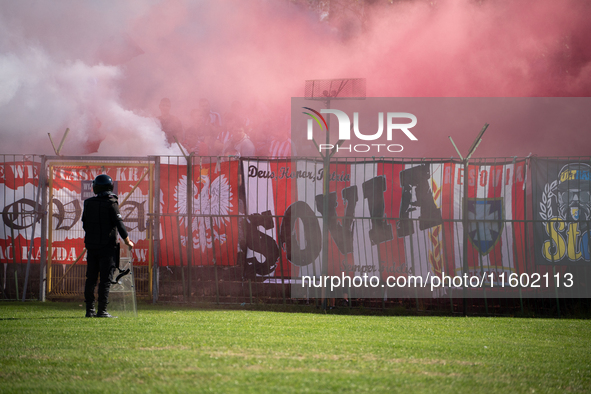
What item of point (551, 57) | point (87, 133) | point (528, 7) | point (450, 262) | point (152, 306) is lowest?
point (152, 306)

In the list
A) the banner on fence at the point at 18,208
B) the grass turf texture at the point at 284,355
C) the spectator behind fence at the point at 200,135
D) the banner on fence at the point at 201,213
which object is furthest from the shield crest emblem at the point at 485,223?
the spectator behind fence at the point at 200,135

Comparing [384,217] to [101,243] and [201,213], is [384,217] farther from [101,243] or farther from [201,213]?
[101,243]

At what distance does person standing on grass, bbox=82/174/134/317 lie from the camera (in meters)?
7.70

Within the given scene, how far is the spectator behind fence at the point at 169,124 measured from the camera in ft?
62.0

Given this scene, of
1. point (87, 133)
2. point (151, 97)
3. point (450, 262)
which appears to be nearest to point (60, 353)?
point (450, 262)

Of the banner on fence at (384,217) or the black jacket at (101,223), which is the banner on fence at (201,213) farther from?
the black jacket at (101,223)

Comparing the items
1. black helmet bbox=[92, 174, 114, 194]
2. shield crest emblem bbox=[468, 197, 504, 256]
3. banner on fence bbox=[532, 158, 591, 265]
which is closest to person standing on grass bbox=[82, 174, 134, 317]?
black helmet bbox=[92, 174, 114, 194]

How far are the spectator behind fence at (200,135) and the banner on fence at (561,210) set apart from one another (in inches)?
432

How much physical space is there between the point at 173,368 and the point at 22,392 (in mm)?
1046

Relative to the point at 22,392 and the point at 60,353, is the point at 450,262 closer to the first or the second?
the point at 60,353

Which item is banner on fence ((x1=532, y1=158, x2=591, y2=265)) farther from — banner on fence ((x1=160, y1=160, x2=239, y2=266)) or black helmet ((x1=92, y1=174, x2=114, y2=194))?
black helmet ((x1=92, y1=174, x2=114, y2=194))

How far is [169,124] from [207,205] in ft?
31.6

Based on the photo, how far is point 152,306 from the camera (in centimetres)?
966

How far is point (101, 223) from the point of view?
775cm
